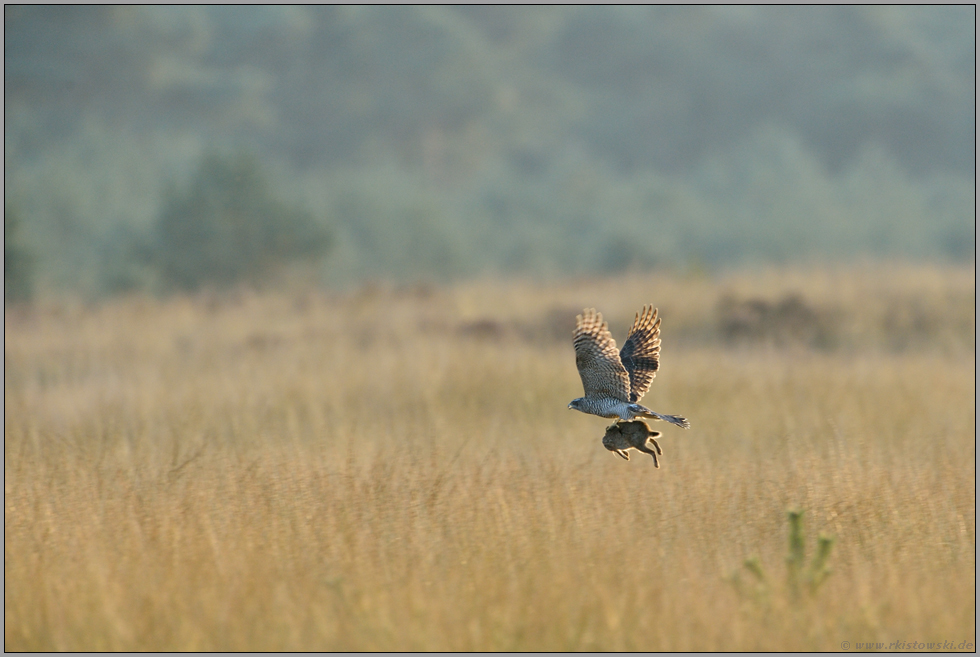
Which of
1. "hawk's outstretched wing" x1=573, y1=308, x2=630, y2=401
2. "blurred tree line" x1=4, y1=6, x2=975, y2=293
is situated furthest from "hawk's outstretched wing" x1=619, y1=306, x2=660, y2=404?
"blurred tree line" x1=4, y1=6, x2=975, y2=293

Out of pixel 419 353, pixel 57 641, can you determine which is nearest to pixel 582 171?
pixel 419 353

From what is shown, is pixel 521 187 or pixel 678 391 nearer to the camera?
pixel 678 391

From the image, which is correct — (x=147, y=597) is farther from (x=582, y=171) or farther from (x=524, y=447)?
(x=582, y=171)

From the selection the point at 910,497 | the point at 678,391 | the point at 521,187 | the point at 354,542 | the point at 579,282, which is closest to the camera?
the point at 354,542

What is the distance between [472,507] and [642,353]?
1.16 metres

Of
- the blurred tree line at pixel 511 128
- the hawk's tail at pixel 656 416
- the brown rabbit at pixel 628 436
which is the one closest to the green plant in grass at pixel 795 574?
the hawk's tail at pixel 656 416

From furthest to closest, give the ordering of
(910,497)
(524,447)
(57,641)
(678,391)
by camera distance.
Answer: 1. (678,391)
2. (524,447)
3. (910,497)
4. (57,641)

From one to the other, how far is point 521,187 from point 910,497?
1776 inches

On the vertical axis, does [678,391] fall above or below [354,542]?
above

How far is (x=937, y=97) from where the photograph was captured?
5159 centimetres

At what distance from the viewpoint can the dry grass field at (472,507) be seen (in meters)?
3.70

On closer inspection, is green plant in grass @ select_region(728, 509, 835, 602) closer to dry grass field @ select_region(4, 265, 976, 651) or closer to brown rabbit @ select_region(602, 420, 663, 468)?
dry grass field @ select_region(4, 265, 976, 651)

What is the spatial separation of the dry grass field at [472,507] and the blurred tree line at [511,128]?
1962cm

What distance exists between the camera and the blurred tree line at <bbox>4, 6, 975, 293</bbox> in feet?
125
